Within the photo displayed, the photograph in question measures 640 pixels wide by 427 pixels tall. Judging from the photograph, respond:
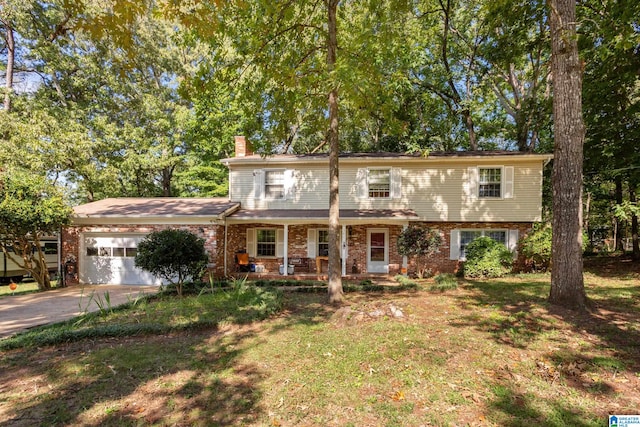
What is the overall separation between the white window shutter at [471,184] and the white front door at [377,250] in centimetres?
385

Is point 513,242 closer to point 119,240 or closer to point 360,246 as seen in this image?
point 360,246

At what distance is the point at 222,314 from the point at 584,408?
5862 millimetres

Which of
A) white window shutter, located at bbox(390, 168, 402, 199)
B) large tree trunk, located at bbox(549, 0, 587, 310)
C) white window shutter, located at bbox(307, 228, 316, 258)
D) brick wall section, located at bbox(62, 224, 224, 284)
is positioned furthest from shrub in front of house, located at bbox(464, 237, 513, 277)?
brick wall section, located at bbox(62, 224, 224, 284)

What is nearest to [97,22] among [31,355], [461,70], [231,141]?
[31,355]

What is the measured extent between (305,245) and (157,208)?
6.72 metres

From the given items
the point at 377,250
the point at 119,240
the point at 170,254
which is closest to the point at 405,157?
the point at 377,250

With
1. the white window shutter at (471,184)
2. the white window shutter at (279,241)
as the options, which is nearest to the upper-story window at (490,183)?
the white window shutter at (471,184)

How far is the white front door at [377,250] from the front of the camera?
1359 centimetres

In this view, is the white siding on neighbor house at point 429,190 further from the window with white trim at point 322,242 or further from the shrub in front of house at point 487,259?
the shrub in front of house at point 487,259

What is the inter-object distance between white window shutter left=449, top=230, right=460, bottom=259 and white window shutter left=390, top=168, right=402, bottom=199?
2875 mm

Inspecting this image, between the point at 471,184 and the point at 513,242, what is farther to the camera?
the point at 471,184

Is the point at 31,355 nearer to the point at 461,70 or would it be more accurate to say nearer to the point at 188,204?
the point at 188,204

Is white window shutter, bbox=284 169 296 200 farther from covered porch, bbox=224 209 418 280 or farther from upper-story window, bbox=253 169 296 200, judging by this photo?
covered porch, bbox=224 209 418 280

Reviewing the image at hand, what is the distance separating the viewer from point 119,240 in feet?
40.2
